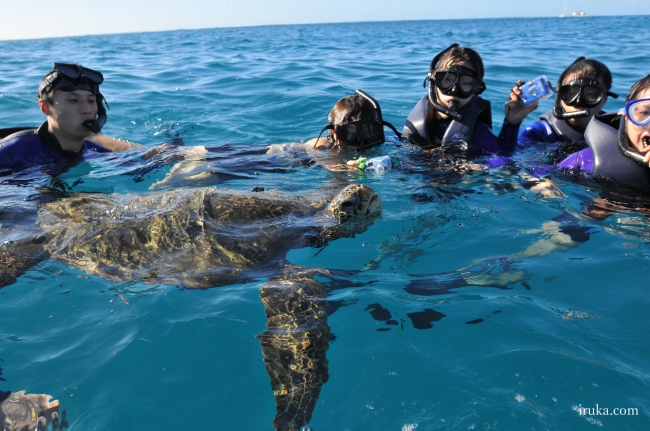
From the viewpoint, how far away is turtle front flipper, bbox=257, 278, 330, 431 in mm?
2914

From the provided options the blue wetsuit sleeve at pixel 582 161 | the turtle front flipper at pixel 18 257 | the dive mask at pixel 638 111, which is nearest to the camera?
the turtle front flipper at pixel 18 257

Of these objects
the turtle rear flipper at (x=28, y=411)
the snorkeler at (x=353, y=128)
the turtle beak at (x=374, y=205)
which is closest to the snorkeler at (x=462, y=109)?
the snorkeler at (x=353, y=128)

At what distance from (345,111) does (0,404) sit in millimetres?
4797

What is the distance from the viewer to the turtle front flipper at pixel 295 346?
115 inches

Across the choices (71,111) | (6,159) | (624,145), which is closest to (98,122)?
(71,111)

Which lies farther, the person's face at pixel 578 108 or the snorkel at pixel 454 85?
the person's face at pixel 578 108

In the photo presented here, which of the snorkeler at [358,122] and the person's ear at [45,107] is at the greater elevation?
the person's ear at [45,107]

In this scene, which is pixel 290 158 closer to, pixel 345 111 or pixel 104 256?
pixel 345 111

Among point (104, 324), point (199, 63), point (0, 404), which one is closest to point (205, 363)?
point (104, 324)

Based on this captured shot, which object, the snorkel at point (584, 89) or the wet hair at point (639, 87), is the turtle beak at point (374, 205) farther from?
the snorkel at point (584, 89)

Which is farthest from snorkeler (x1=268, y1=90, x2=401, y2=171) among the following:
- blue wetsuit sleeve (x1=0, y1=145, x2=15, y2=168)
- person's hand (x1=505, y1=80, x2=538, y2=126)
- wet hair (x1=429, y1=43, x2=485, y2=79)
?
blue wetsuit sleeve (x1=0, y1=145, x2=15, y2=168)

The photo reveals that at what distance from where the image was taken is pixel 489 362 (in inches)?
127

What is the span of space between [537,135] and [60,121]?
6.63 meters

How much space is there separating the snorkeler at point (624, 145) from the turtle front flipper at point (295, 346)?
323 centimetres
